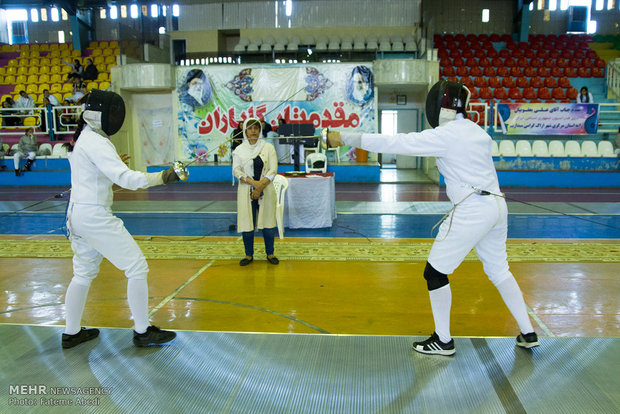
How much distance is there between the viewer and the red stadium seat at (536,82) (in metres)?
13.8

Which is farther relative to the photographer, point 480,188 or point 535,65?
point 535,65

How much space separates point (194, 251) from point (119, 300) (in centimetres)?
144

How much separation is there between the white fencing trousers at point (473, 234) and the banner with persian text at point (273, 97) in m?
10.5

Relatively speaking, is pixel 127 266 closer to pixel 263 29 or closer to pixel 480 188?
pixel 480 188

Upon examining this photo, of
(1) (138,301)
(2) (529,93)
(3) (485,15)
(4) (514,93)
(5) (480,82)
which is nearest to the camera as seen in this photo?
(1) (138,301)

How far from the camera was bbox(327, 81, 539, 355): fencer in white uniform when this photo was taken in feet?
7.71

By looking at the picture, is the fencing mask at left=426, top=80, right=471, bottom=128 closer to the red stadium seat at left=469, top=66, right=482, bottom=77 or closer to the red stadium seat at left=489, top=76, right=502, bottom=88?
the red stadium seat at left=489, top=76, right=502, bottom=88

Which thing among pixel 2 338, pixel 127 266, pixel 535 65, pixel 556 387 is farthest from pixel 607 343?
pixel 535 65

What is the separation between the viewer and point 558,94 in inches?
523

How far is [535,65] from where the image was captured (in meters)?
14.7

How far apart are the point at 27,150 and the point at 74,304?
11320mm

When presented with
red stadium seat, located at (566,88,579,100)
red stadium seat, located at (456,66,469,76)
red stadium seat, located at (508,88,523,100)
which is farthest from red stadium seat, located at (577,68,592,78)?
red stadium seat, located at (456,66,469,76)

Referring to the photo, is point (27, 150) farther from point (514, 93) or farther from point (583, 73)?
point (583, 73)

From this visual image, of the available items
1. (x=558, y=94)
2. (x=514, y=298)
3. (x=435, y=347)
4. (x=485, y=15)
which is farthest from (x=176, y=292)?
(x=485, y=15)
